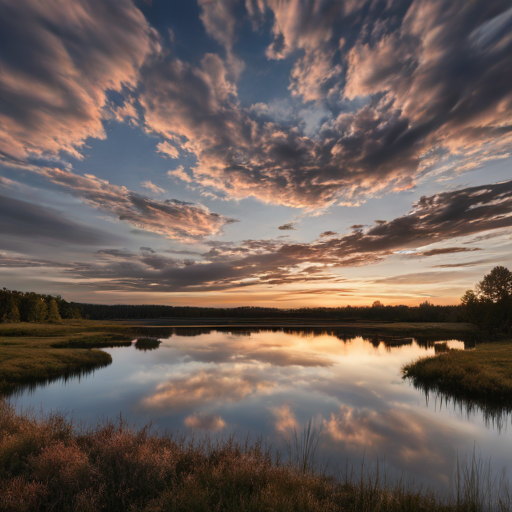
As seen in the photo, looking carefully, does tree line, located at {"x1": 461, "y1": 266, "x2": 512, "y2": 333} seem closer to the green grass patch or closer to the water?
the water

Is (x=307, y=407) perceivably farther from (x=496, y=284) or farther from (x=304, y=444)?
(x=496, y=284)

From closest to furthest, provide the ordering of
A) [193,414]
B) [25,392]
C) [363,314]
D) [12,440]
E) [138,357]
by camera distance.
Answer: [12,440], [193,414], [25,392], [138,357], [363,314]

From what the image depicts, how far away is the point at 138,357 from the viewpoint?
38.8 m

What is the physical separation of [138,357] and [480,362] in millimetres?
41926

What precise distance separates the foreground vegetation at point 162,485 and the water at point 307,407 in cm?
273

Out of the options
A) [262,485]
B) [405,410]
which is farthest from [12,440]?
[405,410]

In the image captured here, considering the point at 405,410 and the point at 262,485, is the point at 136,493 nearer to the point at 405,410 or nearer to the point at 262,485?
the point at 262,485

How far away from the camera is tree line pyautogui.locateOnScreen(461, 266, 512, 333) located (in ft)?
196

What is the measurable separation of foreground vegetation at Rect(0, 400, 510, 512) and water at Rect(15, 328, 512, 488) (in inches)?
107

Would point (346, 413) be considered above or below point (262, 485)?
below

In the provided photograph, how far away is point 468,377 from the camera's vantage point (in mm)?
21219

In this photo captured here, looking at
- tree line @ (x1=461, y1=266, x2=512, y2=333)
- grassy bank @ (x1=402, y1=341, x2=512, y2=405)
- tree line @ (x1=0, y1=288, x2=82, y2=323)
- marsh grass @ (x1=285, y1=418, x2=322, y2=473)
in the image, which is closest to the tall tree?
tree line @ (x1=461, y1=266, x2=512, y2=333)

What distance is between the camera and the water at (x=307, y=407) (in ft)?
42.2

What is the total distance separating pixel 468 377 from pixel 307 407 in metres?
13.6
